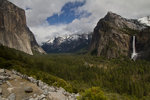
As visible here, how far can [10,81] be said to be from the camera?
27.0 meters

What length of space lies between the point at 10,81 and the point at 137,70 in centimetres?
15788

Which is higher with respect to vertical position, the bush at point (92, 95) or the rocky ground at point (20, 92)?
the rocky ground at point (20, 92)

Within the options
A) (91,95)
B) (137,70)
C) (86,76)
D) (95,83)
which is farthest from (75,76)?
(91,95)

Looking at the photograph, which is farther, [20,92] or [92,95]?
[92,95]

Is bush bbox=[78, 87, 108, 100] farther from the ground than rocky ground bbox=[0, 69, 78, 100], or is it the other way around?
rocky ground bbox=[0, 69, 78, 100]

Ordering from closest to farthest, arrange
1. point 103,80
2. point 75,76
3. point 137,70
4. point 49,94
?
1. point 49,94
2. point 103,80
3. point 75,76
4. point 137,70

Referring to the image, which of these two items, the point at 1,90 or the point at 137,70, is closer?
the point at 1,90

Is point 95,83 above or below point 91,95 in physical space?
below

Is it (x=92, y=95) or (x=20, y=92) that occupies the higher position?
(x=20, y=92)

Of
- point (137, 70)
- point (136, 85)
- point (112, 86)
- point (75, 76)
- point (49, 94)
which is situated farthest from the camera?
point (137, 70)

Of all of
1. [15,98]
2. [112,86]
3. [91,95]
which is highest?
[15,98]

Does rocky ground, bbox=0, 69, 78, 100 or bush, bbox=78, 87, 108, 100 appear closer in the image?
rocky ground, bbox=0, 69, 78, 100

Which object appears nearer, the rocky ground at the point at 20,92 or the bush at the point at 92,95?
the rocky ground at the point at 20,92

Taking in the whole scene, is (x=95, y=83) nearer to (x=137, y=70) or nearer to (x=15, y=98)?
(x=137, y=70)
